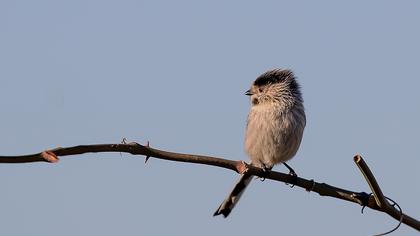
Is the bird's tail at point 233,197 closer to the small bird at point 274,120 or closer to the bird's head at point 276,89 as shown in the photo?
the small bird at point 274,120

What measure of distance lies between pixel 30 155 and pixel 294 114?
498 cm

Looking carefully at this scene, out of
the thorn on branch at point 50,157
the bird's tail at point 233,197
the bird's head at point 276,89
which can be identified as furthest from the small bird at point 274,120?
the thorn on branch at point 50,157

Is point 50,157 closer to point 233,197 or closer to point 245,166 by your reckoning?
point 245,166

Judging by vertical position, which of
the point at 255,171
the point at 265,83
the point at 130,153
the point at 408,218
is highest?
the point at 265,83

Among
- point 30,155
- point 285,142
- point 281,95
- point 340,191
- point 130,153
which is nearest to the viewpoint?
point 30,155

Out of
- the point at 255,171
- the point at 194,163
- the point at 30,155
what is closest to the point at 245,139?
the point at 255,171

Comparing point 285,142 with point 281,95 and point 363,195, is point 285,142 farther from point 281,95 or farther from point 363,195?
point 363,195

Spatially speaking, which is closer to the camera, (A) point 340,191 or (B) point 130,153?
(B) point 130,153

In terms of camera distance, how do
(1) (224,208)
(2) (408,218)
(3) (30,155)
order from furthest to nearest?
1. (1) (224,208)
2. (2) (408,218)
3. (3) (30,155)

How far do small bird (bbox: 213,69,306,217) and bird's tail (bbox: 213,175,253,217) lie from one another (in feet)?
3.32

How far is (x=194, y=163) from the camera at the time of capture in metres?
2.47

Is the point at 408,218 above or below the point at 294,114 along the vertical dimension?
below

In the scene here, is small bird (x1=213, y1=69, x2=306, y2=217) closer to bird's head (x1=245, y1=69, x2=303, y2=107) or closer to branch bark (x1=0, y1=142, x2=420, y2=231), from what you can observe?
bird's head (x1=245, y1=69, x2=303, y2=107)

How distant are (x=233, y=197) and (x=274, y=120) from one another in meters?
1.53
